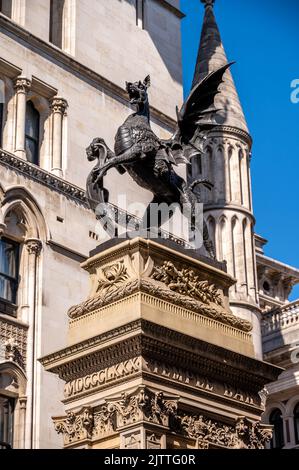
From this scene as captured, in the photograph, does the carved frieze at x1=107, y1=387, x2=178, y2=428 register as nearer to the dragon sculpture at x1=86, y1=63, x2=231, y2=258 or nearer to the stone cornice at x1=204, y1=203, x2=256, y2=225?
the dragon sculpture at x1=86, y1=63, x2=231, y2=258

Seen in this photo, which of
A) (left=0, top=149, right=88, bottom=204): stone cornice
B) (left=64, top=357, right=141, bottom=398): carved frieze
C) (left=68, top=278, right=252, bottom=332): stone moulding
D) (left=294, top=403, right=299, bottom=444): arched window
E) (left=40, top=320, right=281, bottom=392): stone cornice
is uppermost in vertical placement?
(left=0, top=149, right=88, bottom=204): stone cornice

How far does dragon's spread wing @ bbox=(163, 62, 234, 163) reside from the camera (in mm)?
20469

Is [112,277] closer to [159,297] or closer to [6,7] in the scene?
[159,297]

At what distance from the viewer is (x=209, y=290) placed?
18.4 metres

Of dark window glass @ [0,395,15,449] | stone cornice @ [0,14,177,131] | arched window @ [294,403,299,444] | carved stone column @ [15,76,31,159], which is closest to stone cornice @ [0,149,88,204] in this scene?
carved stone column @ [15,76,31,159]

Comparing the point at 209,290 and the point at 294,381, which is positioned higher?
the point at 294,381

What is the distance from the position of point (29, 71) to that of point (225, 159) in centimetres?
984

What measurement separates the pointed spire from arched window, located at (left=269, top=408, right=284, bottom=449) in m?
9.38

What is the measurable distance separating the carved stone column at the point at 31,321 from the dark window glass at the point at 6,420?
0.38 metres

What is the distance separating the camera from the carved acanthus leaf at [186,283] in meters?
17.7
